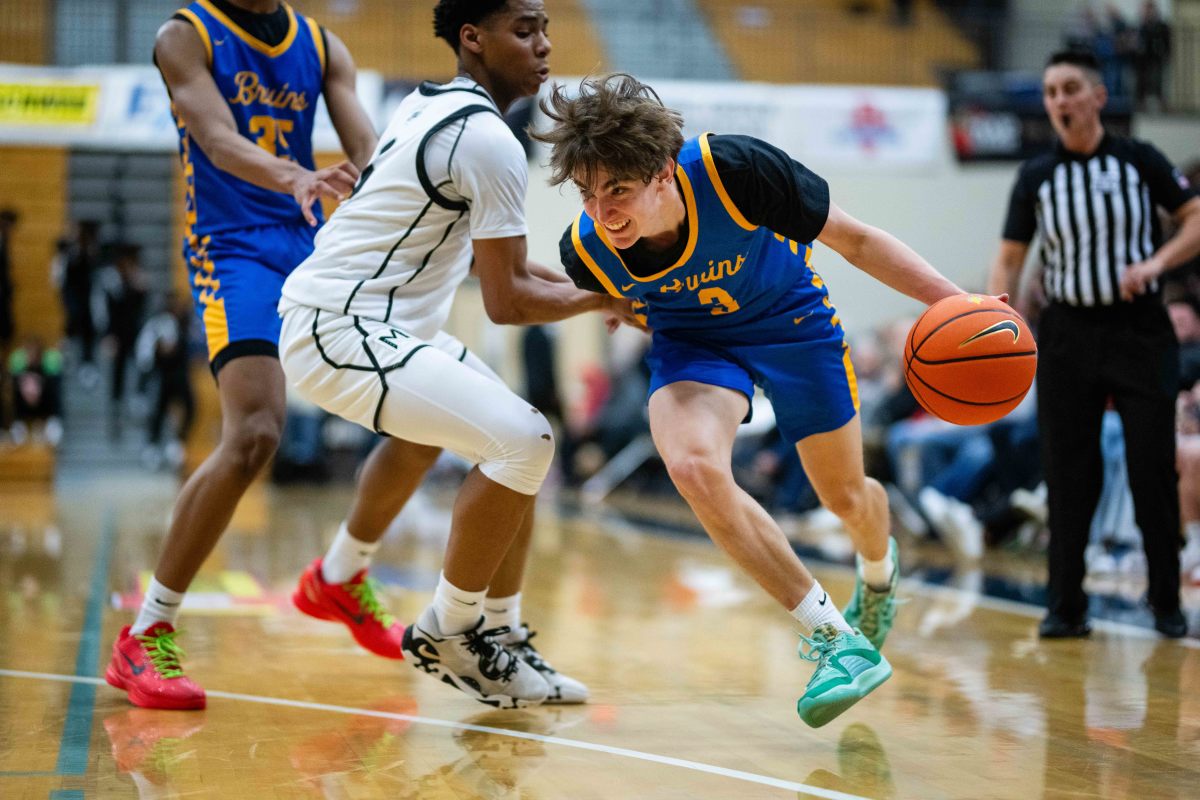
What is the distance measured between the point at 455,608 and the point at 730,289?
43.8 inches

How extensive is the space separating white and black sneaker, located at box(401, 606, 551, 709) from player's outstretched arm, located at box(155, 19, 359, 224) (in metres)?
1.16

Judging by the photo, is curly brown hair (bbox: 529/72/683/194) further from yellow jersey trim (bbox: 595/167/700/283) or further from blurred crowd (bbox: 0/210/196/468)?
blurred crowd (bbox: 0/210/196/468)

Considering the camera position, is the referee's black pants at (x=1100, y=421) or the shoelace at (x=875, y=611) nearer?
the shoelace at (x=875, y=611)

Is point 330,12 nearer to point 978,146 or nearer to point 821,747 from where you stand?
point 978,146

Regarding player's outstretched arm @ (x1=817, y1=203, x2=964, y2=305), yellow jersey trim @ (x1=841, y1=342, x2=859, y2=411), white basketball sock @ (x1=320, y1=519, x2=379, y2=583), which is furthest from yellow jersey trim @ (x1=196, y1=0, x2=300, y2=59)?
yellow jersey trim @ (x1=841, y1=342, x2=859, y2=411)

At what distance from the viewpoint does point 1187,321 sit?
23.5 feet

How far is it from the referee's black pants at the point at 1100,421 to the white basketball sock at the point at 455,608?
2534 millimetres

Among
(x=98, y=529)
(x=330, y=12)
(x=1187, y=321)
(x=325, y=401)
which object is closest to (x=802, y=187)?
(x=325, y=401)

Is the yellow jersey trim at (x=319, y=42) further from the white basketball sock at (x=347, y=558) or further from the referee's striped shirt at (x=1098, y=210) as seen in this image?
the referee's striped shirt at (x=1098, y=210)

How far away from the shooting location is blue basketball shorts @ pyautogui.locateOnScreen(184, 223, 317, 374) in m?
3.82

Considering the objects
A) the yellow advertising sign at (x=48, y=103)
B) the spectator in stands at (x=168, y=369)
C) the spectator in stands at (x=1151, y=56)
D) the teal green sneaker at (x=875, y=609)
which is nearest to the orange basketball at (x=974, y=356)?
the teal green sneaker at (x=875, y=609)

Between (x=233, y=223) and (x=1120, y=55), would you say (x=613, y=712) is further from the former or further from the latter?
(x=1120, y=55)

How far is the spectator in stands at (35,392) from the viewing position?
48.5ft

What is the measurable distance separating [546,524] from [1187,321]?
15.5ft
